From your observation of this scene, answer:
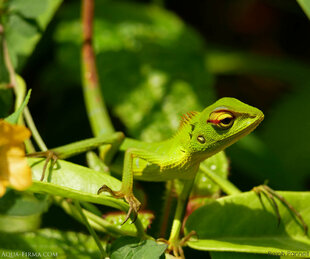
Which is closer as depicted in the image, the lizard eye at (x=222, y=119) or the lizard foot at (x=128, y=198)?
the lizard foot at (x=128, y=198)

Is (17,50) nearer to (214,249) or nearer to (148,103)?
(148,103)

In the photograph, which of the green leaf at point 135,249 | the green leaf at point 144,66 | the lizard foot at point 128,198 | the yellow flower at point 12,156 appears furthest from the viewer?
the green leaf at point 144,66

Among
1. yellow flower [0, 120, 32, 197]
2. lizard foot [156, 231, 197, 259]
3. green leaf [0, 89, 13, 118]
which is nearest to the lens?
yellow flower [0, 120, 32, 197]

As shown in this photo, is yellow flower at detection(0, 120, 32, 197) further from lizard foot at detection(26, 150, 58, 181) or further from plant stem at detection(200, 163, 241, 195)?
plant stem at detection(200, 163, 241, 195)

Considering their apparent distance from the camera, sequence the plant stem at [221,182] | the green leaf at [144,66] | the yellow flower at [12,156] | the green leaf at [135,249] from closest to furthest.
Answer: the yellow flower at [12,156]
the green leaf at [135,249]
the plant stem at [221,182]
the green leaf at [144,66]

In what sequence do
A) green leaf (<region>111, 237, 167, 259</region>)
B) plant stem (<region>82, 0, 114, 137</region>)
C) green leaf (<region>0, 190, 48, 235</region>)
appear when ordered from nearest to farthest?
green leaf (<region>111, 237, 167, 259</region>)
green leaf (<region>0, 190, 48, 235</region>)
plant stem (<region>82, 0, 114, 137</region>)

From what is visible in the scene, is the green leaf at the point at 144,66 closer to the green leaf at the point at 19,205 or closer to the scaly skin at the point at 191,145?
the scaly skin at the point at 191,145

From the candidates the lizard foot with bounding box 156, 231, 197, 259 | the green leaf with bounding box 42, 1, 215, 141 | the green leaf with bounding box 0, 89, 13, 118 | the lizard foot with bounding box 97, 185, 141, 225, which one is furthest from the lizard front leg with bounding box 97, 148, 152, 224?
the green leaf with bounding box 42, 1, 215, 141

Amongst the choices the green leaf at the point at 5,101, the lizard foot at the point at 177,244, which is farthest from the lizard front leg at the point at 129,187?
the green leaf at the point at 5,101
